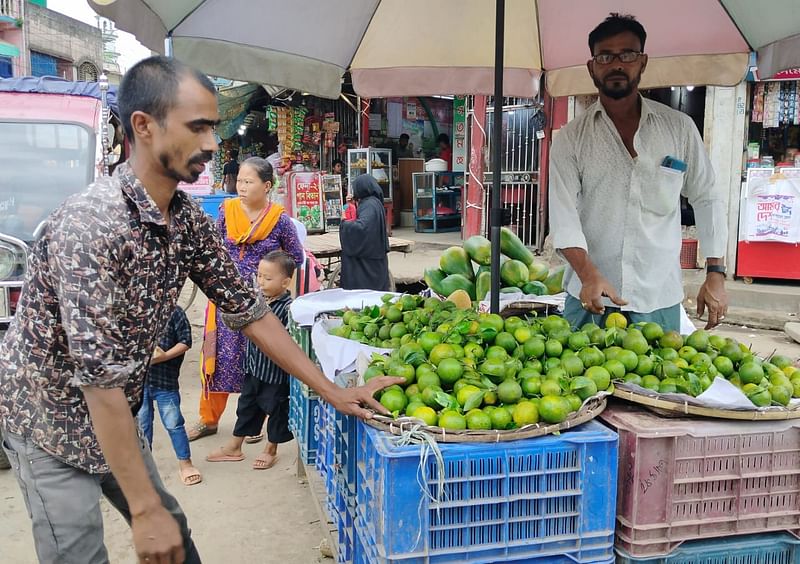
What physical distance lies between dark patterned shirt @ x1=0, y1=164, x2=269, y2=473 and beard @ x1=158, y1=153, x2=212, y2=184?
0.08 metres

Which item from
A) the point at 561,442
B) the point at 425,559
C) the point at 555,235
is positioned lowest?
the point at 425,559

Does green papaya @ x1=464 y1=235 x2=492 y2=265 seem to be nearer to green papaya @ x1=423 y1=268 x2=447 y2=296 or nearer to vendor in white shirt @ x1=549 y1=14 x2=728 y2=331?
green papaya @ x1=423 y1=268 x2=447 y2=296

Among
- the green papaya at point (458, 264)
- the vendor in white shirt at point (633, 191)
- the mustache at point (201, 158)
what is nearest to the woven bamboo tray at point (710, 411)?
the vendor in white shirt at point (633, 191)

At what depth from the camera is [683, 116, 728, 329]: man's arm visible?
2.95m

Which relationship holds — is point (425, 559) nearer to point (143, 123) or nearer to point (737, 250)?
point (143, 123)

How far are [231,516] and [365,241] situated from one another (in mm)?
2909

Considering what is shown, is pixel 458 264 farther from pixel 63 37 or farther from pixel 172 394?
pixel 63 37

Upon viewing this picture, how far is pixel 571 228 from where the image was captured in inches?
111

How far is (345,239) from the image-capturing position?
19.5 ft

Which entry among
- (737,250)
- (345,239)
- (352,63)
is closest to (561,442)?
(352,63)

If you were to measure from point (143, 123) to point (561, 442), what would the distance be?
4.38ft

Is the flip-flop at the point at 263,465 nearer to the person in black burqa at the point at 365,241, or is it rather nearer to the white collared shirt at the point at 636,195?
the person in black burqa at the point at 365,241

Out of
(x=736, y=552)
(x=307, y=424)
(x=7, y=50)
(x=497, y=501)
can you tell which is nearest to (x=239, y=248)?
(x=307, y=424)

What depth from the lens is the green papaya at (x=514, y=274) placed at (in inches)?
154
